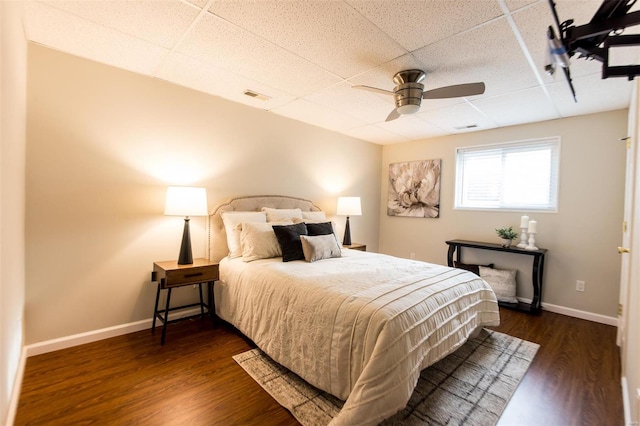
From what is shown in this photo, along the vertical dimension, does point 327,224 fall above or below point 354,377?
above

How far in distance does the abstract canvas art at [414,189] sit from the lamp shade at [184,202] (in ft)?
11.3

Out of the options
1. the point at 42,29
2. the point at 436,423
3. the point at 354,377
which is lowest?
the point at 436,423

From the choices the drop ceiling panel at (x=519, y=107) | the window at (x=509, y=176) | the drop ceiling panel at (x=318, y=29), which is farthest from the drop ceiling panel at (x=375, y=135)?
the drop ceiling panel at (x=318, y=29)

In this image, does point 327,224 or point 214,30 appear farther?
point 327,224

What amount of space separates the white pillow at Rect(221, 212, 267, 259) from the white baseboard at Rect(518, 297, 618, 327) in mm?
3702

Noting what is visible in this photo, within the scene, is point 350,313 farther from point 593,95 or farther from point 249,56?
point 593,95

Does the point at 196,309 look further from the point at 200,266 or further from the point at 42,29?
the point at 42,29

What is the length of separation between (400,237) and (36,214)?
181 inches

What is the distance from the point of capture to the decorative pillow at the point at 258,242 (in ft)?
9.19

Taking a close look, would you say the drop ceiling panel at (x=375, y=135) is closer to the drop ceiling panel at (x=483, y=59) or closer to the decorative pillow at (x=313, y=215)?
the decorative pillow at (x=313, y=215)

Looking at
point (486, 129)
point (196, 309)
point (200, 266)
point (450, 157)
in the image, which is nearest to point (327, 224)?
point (200, 266)

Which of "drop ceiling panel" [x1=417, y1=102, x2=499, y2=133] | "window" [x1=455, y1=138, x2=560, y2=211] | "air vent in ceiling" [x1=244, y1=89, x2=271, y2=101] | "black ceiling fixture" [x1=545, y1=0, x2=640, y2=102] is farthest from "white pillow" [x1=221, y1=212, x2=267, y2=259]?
"window" [x1=455, y1=138, x2=560, y2=211]

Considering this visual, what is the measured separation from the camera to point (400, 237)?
5.02 metres

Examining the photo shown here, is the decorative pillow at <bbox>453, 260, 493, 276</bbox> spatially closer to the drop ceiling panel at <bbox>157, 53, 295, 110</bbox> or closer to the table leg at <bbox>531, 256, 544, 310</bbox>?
the table leg at <bbox>531, 256, 544, 310</bbox>
